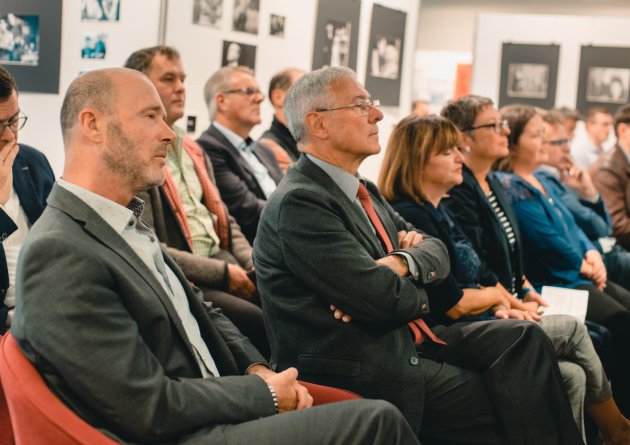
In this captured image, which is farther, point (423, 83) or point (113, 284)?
point (423, 83)

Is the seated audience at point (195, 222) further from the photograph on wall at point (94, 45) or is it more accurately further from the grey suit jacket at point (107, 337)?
the grey suit jacket at point (107, 337)

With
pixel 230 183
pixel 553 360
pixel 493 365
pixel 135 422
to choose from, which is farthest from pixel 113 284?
pixel 230 183

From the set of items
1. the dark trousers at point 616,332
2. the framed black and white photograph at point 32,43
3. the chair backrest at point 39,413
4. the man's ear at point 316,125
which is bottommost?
the dark trousers at point 616,332

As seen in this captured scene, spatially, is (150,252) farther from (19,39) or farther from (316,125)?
(19,39)

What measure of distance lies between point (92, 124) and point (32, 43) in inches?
89.7

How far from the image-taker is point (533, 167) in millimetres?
4375

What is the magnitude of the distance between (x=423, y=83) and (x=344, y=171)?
7.58 meters

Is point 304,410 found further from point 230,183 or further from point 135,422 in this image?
point 230,183

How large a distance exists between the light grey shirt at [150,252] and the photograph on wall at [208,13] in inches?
104

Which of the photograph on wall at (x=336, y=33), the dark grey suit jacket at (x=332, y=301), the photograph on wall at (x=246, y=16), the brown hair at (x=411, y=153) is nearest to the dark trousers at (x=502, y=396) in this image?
the dark grey suit jacket at (x=332, y=301)

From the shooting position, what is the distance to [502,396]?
9.09 ft

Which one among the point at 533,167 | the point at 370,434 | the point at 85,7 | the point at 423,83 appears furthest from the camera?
the point at 423,83

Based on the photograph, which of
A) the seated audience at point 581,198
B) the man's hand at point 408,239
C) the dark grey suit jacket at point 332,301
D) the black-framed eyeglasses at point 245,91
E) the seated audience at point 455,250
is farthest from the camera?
the seated audience at point 581,198

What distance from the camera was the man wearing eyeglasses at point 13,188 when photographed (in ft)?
8.03
